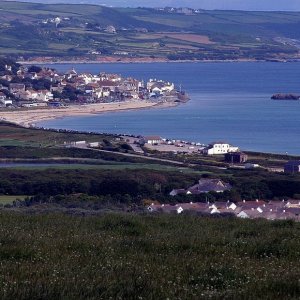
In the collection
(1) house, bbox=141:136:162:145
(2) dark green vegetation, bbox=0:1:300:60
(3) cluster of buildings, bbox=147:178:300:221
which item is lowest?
(2) dark green vegetation, bbox=0:1:300:60

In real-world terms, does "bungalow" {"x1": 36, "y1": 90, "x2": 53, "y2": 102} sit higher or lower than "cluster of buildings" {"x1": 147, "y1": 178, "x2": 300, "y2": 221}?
lower

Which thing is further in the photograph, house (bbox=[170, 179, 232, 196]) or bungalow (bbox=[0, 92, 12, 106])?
bungalow (bbox=[0, 92, 12, 106])

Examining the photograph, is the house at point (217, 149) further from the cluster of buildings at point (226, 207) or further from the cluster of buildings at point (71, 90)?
the cluster of buildings at point (71, 90)

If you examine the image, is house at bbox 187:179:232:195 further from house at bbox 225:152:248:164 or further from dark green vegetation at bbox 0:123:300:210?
house at bbox 225:152:248:164

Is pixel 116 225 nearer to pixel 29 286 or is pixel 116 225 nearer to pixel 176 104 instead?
pixel 29 286

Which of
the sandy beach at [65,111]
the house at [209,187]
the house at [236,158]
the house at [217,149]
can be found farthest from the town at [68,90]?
the house at [209,187]

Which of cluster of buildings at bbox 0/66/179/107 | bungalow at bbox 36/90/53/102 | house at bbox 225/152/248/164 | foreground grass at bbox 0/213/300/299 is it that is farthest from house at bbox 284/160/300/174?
bungalow at bbox 36/90/53/102

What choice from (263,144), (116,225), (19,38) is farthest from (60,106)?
(19,38)
